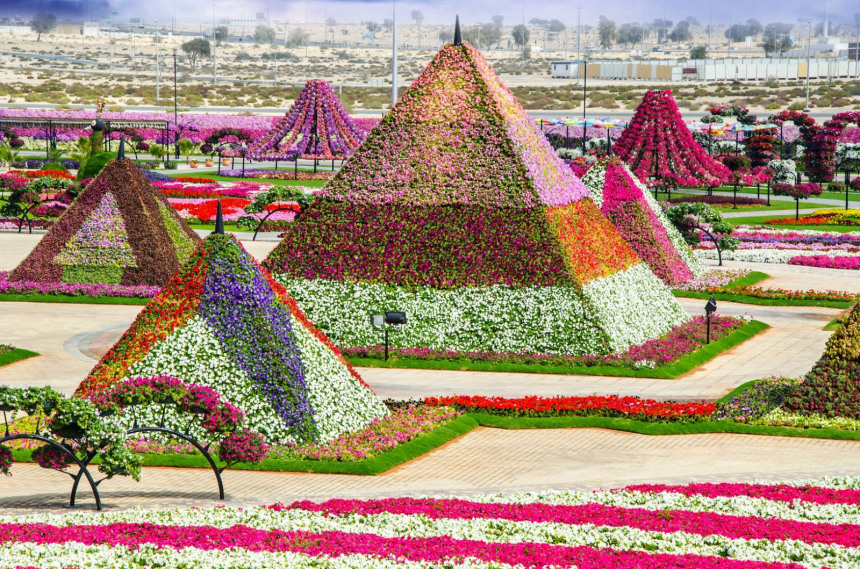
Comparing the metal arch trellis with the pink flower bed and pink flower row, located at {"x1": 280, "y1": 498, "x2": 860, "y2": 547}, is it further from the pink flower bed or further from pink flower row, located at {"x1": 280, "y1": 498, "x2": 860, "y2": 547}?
the pink flower bed

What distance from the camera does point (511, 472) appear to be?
71.9ft

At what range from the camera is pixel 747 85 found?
178 m

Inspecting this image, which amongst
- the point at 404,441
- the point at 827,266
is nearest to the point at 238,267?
the point at 404,441

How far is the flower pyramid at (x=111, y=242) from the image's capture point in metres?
39.6

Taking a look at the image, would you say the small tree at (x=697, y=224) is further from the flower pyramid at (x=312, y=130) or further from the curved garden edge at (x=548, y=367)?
the flower pyramid at (x=312, y=130)

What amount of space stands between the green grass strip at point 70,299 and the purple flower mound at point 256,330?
15.9m

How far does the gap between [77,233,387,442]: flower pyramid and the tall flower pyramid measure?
154 ft

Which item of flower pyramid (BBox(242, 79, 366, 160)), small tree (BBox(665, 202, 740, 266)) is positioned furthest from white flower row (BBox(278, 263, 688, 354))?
flower pyramid (BBox(242, 79, 366, 160))

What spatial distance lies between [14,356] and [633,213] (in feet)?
61.6

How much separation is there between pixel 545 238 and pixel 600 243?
2331 mm

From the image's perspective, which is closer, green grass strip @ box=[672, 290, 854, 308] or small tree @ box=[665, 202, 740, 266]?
green grass strip @ box=[672, 290, 854, 308]

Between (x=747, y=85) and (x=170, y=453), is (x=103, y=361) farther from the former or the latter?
(x=747, y=85)

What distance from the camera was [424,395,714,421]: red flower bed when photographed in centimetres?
2562

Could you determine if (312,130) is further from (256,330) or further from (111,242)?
(256,330)
